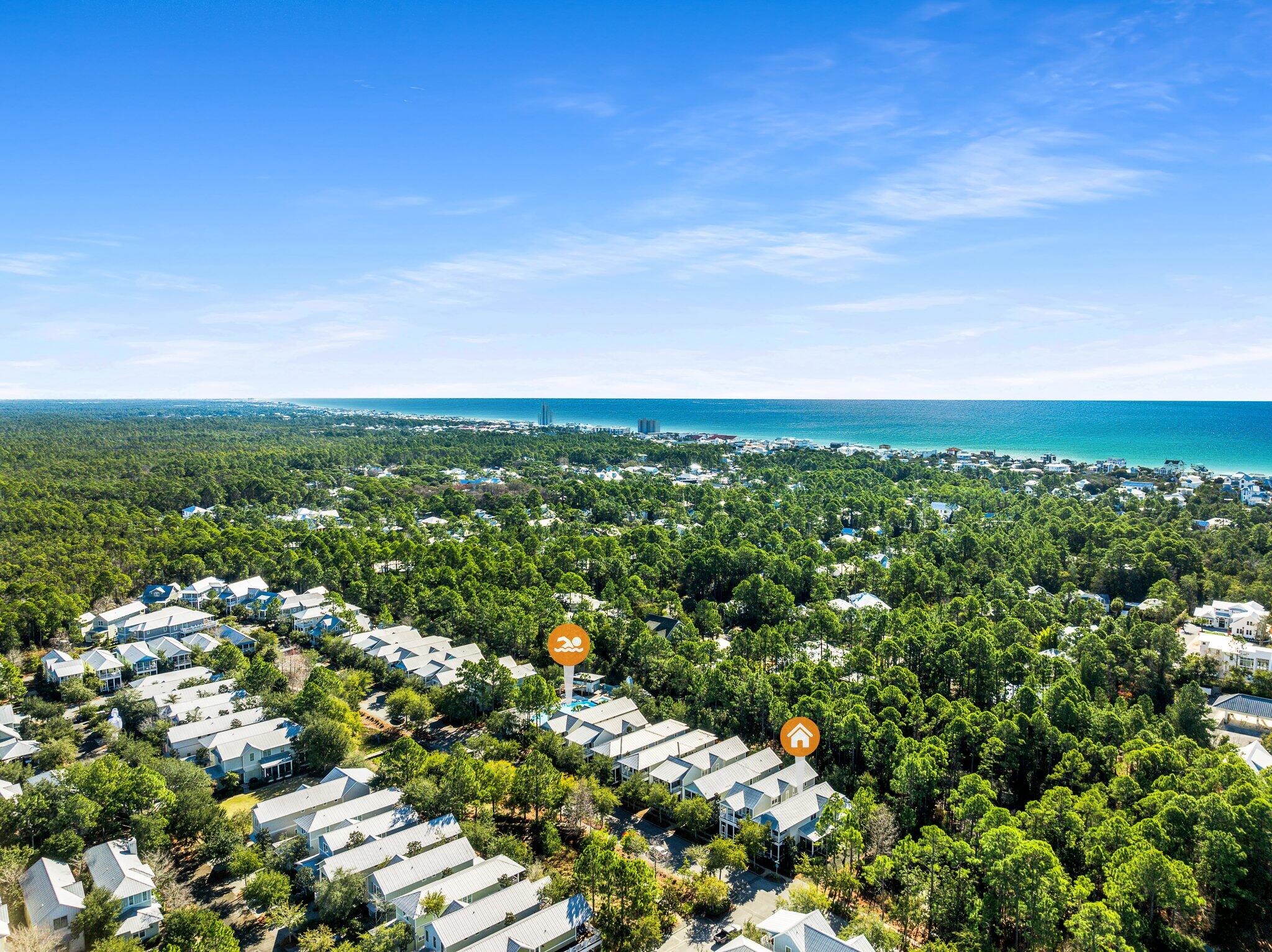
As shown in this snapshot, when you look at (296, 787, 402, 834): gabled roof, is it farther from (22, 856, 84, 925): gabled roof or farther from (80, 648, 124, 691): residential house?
(80, 648, 124, 691): residential house

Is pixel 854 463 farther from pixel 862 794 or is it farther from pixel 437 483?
pixel 862 794

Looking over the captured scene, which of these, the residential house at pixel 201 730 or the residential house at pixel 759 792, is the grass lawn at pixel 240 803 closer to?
the residential house at pixel 201 730

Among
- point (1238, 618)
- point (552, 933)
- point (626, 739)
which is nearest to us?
point (552, 933)

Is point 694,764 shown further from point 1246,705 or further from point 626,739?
point 1246,705

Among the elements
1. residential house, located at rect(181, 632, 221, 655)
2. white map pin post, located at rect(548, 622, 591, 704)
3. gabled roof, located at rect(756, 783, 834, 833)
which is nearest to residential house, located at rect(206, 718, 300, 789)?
residential house, located at rect(181, 632, 221, 655)

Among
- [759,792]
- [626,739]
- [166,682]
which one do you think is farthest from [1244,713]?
[166,682]
